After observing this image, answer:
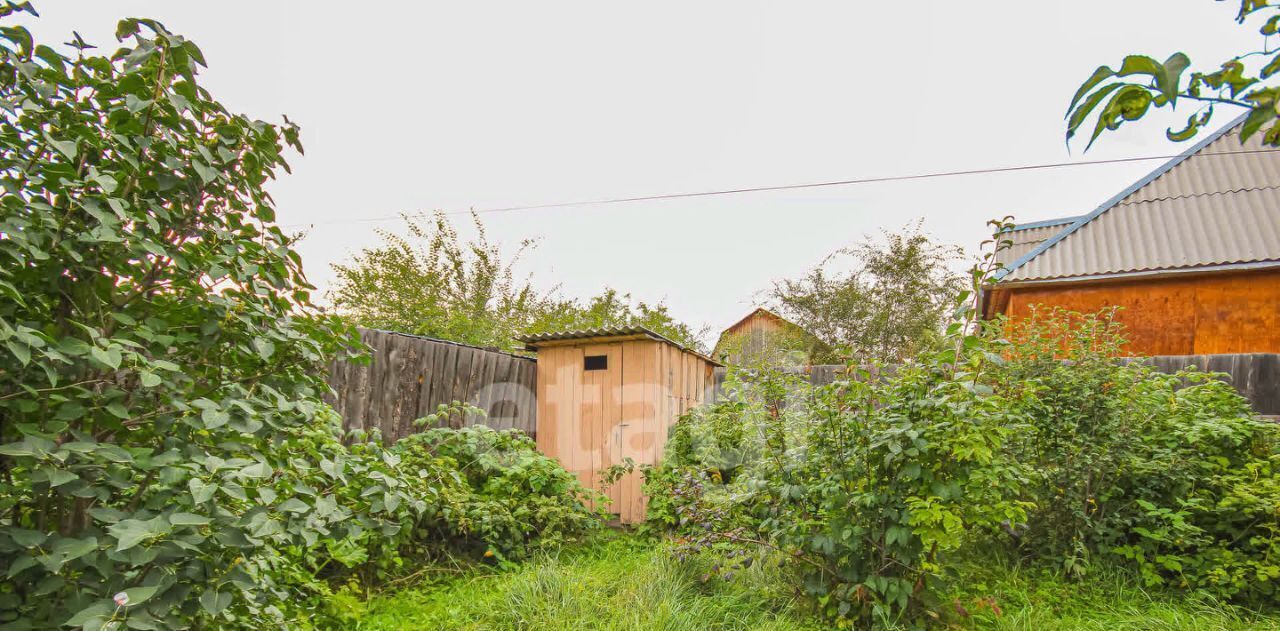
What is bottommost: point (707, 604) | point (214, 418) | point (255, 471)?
point (707, 604)

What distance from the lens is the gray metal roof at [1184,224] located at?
591cm

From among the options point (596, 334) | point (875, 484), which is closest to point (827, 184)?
point (596, 334)

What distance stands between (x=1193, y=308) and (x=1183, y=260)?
0.51 metres

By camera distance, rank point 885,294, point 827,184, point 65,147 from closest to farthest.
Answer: point 65,147
point 827,184
point 885,294

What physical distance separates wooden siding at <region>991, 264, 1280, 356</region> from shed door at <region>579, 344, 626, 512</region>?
387cm

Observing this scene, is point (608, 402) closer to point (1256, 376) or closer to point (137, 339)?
point (137, 339)

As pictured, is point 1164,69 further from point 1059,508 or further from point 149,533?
point 1059,508

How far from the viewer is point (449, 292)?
10992mm

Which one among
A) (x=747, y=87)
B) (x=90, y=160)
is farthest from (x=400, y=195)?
(x=90, y=160)

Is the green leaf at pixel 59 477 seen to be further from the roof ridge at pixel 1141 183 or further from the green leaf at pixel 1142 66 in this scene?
the roof ridge at pixel 1141 183

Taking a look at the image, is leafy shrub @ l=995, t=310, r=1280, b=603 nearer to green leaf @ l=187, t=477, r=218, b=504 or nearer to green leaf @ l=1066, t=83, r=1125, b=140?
green leaf @ l=1066, t=83, r=1125, b=140

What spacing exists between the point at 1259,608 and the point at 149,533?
14.1 feet

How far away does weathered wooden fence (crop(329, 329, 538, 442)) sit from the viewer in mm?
4137

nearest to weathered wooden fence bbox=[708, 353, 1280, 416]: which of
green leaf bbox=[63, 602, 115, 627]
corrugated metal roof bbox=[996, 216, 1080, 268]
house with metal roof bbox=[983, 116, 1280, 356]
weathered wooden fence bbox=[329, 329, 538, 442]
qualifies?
house with metal roof bbox=[983, 116, 1280, 356]
